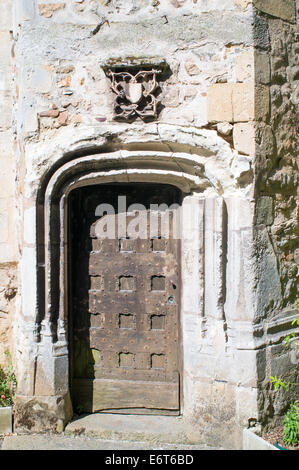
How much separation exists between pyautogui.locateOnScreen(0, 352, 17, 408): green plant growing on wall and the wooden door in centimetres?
53

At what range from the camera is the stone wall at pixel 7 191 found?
420 cm

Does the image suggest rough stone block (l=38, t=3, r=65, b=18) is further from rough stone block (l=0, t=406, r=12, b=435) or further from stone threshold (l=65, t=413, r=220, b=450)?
stone threshold (l=65, t=413, r=220, b=450)

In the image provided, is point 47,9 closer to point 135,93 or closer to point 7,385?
point 135,93

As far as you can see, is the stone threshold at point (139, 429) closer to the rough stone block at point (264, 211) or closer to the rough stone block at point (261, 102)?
the rough stone block at point (264, 211)

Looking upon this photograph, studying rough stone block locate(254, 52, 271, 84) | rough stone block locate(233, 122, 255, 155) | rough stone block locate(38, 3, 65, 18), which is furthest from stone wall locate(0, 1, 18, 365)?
rough stone block locate(254, 52, 271, 84)

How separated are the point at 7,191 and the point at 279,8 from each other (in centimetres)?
276

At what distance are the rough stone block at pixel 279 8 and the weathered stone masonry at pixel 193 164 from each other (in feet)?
0.05

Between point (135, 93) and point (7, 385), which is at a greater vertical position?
point (135, 93)

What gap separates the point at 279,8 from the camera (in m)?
3.67

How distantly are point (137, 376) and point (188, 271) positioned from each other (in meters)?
1.03

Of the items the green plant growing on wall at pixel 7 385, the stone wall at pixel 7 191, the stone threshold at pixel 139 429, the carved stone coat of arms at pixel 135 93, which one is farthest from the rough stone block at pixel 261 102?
the green plant growing on wall at pixel 7 385

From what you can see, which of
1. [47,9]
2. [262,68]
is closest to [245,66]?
[262,68]

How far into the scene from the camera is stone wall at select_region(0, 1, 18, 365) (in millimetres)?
4199

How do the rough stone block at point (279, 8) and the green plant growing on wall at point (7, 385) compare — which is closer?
the rough stone block at point (279, 8)
